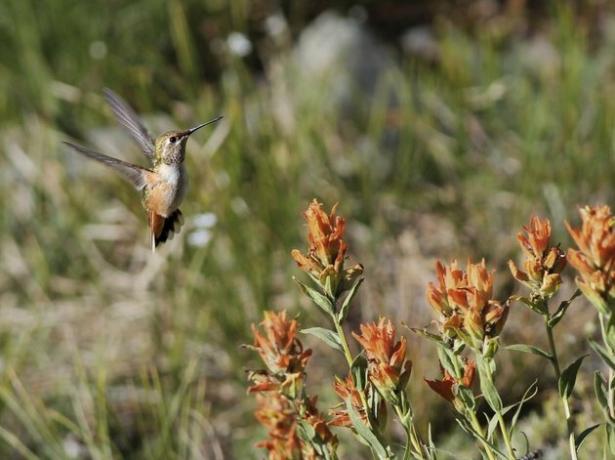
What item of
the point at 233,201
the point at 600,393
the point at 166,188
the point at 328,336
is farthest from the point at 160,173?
the point at 233,201

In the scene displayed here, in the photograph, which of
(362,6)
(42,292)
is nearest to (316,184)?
(42,292)

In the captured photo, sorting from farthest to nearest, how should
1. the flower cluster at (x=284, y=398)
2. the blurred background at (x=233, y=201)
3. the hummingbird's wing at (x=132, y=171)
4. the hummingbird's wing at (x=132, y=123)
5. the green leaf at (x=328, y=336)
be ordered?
1. the blurred background at (x=233, y=201)
2. the hummingbird's wing at (x=132, y=123)
3. the hummingbird's wing at (x=132, y=171)
4. the green leaf at (x=328, y=336)
5. the flower cluster at (x=284, y=398)

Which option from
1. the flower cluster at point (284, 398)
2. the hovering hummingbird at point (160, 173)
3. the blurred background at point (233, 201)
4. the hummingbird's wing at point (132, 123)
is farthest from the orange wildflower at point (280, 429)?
the blurred background at point (233, 201)

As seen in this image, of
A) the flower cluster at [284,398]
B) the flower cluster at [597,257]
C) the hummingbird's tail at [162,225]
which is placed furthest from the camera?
the hummingbird's tail at [162,225]

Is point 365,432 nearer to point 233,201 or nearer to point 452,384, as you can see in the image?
point 452,384

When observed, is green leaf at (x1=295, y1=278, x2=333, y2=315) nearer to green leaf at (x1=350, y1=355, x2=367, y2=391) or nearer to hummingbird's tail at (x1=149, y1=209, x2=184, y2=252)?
green leaf at (x1=350, y1=355, x2=367, y2=391)

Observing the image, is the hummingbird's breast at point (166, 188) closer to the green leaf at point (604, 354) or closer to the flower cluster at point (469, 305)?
the flower cluster at point (469, 305)

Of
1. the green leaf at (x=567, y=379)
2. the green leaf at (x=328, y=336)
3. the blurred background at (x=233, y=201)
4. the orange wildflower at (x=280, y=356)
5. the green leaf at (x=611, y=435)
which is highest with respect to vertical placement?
the orange wildflower at (x=280, y=356)

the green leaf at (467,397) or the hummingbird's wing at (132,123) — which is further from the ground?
the hummingbird's wing at (132,123)

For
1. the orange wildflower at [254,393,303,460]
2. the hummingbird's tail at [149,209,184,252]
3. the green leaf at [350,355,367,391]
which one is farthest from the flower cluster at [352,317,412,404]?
the hummingbird's tail at [149,209,184,252]
